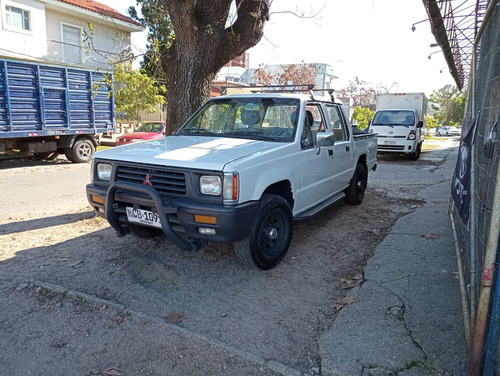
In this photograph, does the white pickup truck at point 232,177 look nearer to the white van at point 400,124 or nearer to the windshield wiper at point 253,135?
the windshield wiper at point 253,135

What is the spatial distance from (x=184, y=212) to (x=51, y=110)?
31.7 ft

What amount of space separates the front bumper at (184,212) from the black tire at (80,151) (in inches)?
368

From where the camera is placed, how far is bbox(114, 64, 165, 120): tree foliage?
63.5 feet

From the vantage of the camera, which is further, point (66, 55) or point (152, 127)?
point (66, 55)

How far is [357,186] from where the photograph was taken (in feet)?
23.2

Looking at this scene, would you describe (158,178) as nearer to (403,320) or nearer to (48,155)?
(403,320)

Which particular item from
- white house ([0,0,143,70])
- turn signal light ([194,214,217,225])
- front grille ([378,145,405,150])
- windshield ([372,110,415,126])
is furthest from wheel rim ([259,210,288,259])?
white house ([0,0,143,70])

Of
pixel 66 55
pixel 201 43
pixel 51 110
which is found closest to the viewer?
pixel 201 43

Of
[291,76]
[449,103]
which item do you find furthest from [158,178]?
[449,103]

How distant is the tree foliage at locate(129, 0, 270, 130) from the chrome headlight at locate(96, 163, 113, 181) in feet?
8.01

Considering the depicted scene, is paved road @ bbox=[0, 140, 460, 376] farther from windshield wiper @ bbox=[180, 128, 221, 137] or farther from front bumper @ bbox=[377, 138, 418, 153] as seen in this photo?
front bumper @ bbox=[377, 138, 418, 153]

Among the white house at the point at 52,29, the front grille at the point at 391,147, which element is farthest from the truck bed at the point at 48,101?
the front grille at the point at 391,147

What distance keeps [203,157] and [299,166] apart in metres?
1.34

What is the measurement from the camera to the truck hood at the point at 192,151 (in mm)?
3654
